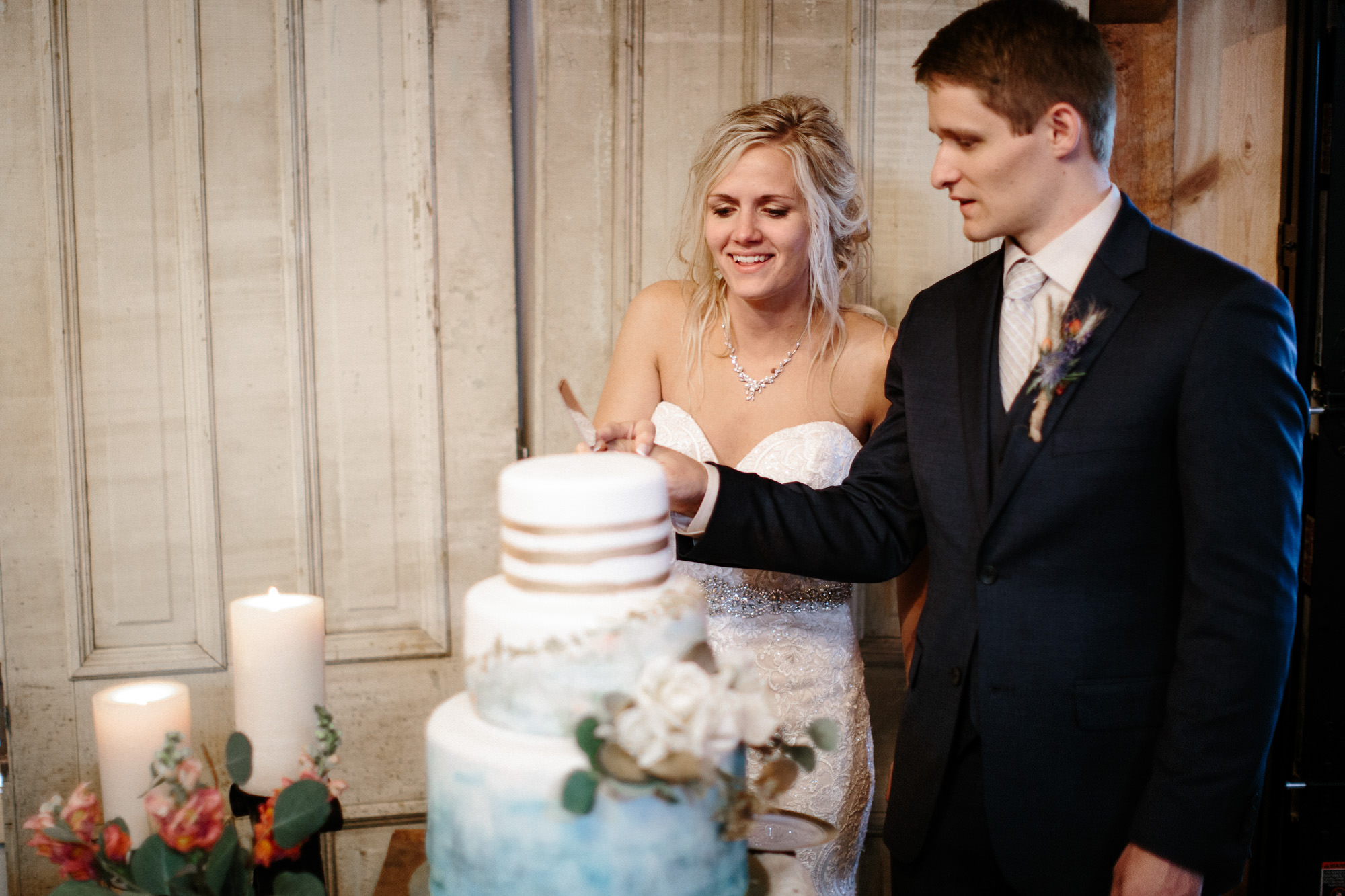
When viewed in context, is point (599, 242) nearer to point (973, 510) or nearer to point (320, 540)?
point (320, 540)

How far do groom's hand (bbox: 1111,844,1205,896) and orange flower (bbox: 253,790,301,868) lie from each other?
111cm

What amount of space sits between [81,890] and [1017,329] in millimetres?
1455

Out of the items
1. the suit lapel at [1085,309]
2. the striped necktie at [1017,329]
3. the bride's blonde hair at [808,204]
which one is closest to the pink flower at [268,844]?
the suit lapel at [1085,309]

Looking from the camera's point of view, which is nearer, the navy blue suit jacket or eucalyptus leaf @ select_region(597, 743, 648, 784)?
eucalyptus leaf @ select_region(597, 743, 648, 784)

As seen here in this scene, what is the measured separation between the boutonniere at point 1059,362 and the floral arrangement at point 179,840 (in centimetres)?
109

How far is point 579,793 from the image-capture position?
906 millimetres

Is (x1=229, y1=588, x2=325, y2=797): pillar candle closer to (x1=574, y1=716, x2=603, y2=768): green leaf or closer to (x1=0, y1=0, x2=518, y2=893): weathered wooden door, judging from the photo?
(x1=574, y1=716, x2=603, y2=768): green leaf

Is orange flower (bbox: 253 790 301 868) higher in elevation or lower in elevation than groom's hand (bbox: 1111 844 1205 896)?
higher

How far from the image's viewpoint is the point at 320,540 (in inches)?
95.0

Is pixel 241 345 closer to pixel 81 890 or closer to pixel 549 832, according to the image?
pixel 81 890

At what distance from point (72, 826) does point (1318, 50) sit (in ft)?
8.84

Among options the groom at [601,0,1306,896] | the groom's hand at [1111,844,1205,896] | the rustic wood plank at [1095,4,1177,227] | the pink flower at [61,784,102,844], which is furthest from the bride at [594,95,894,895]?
the pink flower at [61,784,102,844]

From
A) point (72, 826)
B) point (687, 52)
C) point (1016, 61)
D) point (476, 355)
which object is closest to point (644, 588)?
point (72, 826)

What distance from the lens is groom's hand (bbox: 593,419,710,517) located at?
1.43m
